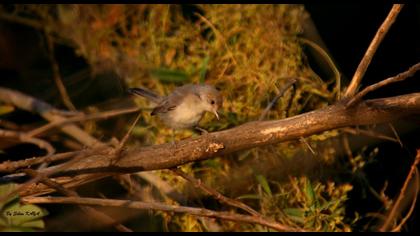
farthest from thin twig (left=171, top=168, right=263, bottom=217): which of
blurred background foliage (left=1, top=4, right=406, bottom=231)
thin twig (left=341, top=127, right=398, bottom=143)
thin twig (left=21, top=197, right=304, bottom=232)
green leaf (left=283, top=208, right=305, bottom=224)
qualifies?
thin twig (left=341, top=127, right=398, bottom=143)

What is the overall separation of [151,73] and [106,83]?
3.12 ft

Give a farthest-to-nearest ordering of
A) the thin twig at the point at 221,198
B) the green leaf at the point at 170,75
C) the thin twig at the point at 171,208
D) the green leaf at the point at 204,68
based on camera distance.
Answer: the green leaf at the point at 170,75 < the green leaf at the point at 204,68 < the thin twig at the point at 221,198 < the thin twig at the point at 171,208

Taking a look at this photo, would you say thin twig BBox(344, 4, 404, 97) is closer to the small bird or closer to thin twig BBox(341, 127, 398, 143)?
thin twig BBox(341, 127, 398, 143)

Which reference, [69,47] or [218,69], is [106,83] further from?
[218,69]

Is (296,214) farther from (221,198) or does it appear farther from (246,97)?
(221,198)

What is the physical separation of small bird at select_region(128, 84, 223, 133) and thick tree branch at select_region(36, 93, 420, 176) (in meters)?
0.76

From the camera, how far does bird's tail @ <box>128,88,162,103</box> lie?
404 cm

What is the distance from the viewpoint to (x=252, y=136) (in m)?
2.98

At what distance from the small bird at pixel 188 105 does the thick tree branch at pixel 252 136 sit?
2.49ft

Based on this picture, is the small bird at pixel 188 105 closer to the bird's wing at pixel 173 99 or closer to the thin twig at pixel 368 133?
the bird's wing at pixel 173 99

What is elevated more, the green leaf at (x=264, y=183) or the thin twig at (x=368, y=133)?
the green leaf at (x=264, y=183)

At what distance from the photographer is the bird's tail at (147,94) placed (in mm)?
4035

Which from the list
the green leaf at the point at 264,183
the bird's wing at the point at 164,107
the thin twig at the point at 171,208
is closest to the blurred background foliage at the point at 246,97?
the green leaf at the point at 264,183

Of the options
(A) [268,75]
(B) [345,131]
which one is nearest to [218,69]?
→ (A) [268,75]
